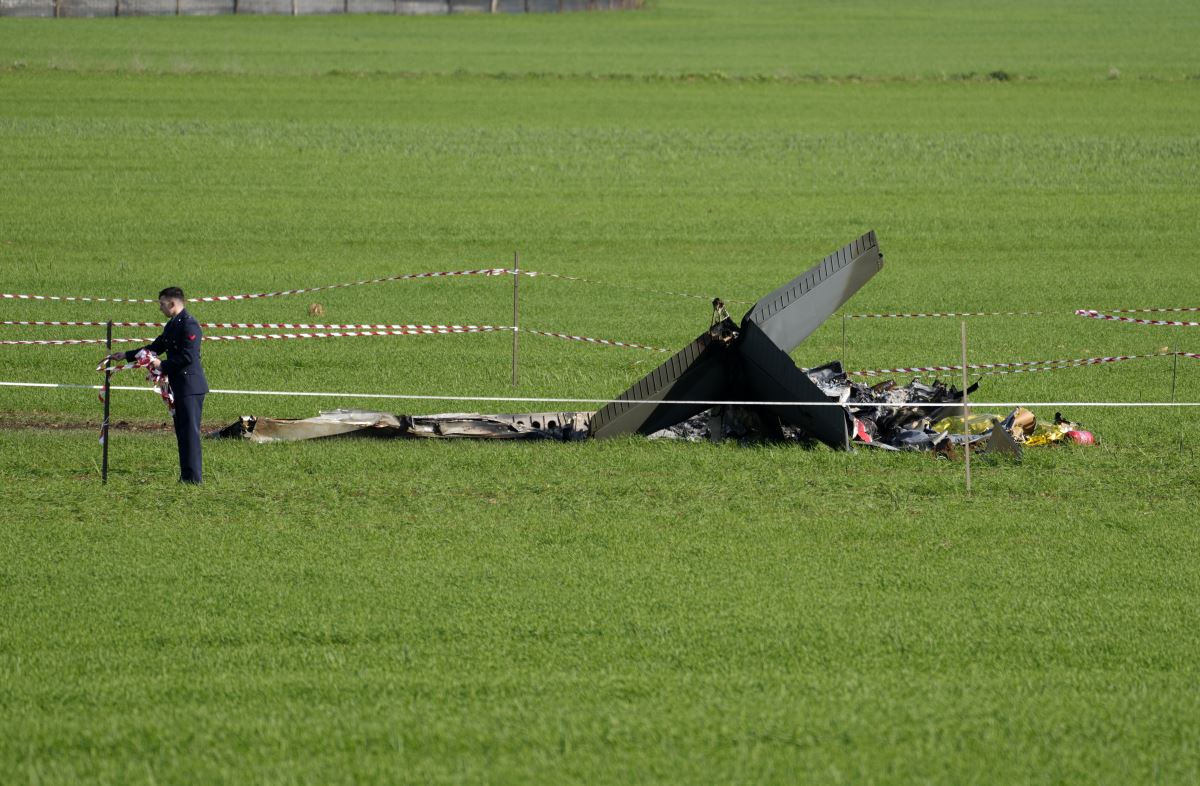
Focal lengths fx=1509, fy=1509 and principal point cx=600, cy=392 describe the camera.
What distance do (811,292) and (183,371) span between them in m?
6.37

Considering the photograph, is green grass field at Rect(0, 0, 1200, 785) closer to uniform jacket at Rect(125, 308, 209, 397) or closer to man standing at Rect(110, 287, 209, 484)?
man standing at Rect(110, 287, 209, 484)

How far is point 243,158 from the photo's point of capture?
39.1 metres

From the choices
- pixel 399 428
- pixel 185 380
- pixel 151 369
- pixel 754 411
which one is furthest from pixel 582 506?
pixel 151 369

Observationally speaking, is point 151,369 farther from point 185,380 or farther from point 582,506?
point 582,506

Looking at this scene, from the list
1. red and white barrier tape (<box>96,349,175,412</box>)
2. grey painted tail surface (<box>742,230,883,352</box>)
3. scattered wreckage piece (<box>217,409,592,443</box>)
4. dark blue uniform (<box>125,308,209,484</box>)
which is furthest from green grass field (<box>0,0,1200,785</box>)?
grey painted tail surface (<box>742,230,883,352</box>)

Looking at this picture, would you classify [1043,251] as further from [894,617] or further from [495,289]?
[894,617]

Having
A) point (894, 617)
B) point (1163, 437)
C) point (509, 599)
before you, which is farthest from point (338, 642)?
point (1163, 437)

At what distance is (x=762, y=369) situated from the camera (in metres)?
14.9

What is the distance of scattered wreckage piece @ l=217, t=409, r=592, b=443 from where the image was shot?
616 inches

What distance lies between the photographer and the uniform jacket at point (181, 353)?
44.3 feet

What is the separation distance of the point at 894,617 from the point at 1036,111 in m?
42.1

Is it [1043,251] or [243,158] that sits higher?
[243,158]

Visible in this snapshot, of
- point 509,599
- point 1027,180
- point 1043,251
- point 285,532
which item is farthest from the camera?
point 1027,180

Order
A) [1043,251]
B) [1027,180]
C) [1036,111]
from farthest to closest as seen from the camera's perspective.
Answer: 1. [1036,111]
2. [1027,180]
3. [1043,251]
